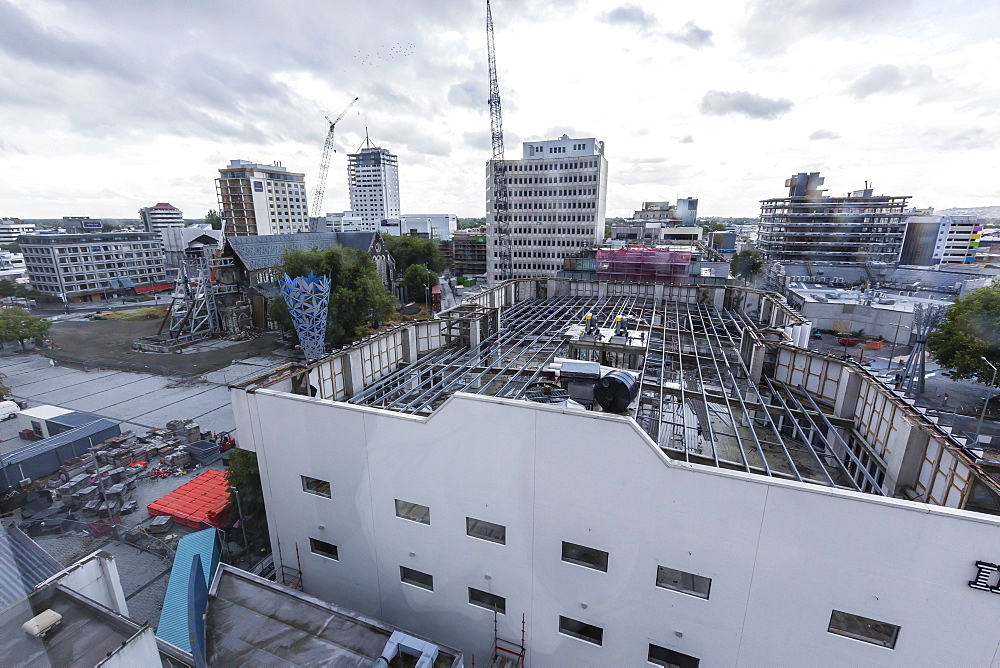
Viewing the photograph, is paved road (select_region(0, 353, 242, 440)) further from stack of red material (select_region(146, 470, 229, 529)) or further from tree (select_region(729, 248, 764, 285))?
tree (select_region(729, 248, 764, 285))

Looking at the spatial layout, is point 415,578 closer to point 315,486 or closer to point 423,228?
point 315,486

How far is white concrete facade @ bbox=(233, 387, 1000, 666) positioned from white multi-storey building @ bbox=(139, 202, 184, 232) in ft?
488

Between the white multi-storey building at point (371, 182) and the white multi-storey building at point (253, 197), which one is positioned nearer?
the white multi-storey building at point (253, 197)

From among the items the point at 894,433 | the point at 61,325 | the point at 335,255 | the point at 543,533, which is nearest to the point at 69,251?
the point at 61,325

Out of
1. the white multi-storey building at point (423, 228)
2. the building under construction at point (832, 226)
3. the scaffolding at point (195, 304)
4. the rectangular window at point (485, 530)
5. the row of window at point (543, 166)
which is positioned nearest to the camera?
the rectangular window at point (485, 530)

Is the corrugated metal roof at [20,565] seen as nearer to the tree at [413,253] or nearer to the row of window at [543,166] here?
the tree at [413,253]

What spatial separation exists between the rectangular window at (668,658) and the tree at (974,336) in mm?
36346

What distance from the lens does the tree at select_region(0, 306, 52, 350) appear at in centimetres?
4638

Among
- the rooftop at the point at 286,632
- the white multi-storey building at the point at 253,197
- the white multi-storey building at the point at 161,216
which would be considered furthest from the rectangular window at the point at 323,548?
the white multi-storey building at the point at 161,216

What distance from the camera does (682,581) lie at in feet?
31.3

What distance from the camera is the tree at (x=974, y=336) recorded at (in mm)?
30000

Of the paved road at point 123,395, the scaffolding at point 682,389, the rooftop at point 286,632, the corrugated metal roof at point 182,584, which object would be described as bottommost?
the paved road at point 123,395

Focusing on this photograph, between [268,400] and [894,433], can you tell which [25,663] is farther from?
[894,433]

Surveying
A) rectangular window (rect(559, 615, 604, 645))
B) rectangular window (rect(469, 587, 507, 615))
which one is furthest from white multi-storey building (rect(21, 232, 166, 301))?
rectangular window (rect(559, 615, 604, 645))
